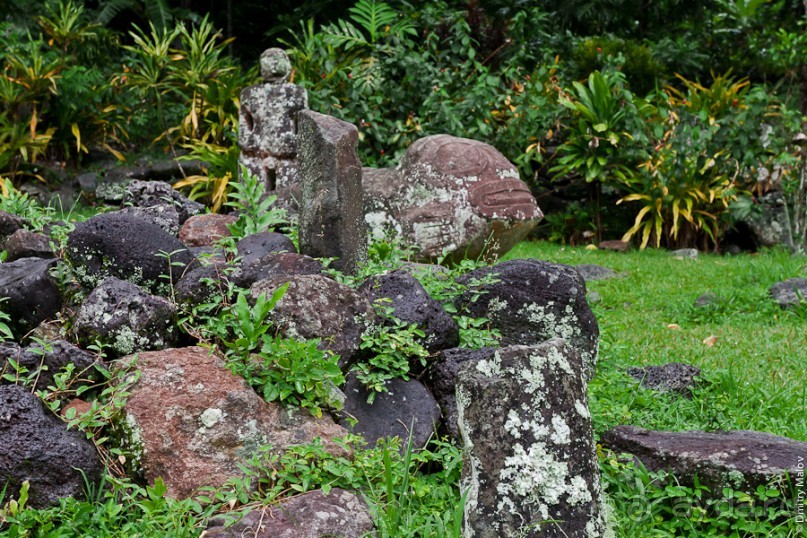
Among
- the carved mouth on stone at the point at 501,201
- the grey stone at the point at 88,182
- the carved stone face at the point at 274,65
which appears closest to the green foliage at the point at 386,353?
the carved mouth on stone at the point at 501,201

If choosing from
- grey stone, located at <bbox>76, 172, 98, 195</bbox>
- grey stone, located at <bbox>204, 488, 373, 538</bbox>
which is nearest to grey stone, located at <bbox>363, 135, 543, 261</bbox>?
grey stone, located at <bbox>204, 488, 373, 538</bbox>

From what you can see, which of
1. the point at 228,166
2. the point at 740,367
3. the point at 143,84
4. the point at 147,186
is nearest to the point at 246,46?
the point at 143,84

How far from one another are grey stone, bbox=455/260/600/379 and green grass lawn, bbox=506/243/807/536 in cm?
36

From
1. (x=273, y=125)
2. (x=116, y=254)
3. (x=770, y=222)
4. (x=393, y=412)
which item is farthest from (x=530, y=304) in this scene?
(x=770, y=222)

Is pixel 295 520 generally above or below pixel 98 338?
below

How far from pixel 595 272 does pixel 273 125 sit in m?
3.57

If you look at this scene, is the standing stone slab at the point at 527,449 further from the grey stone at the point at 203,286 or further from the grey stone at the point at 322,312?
the grey stone at the point at 203,286

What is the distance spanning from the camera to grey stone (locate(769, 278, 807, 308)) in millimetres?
7066

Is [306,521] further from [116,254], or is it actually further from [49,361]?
[116,254]

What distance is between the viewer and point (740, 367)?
18.1ft

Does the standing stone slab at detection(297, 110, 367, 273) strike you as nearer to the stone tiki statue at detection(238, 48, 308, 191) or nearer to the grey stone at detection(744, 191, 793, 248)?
the stone tiki statue at detection(238, 48, 308, 191)

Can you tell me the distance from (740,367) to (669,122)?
6.33 meters

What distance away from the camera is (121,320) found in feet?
12.5

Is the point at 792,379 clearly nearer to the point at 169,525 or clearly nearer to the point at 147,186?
the point at 169,525
